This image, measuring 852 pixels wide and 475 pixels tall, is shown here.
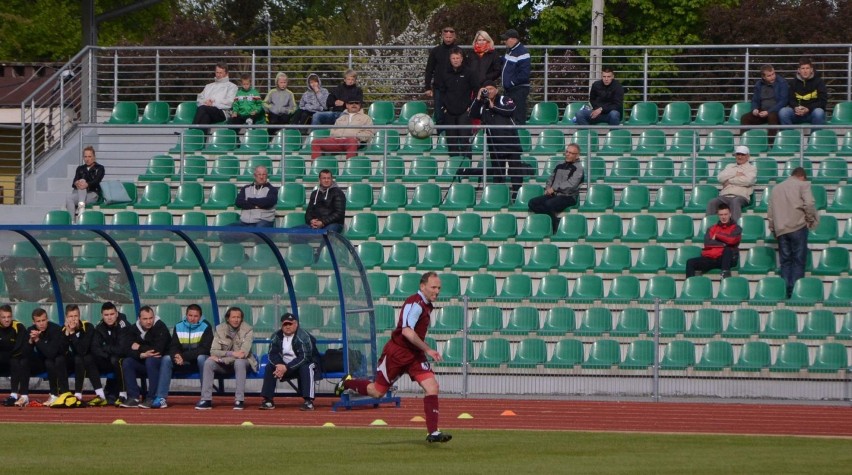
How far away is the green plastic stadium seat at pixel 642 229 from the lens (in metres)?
22.7

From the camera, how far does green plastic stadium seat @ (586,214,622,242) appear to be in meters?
22.8

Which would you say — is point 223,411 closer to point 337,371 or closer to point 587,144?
point 337,371

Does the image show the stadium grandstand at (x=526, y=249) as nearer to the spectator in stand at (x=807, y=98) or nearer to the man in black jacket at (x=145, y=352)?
the spectator in stand at (x=807, y=98)

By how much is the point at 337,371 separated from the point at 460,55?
788cm

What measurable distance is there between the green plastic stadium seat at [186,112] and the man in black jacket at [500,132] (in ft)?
20.0

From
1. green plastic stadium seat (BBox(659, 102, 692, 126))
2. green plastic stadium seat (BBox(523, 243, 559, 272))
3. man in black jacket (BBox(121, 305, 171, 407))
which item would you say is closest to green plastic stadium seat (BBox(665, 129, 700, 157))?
green plastic stadium seat (BBox(659, 102, 692, 126))

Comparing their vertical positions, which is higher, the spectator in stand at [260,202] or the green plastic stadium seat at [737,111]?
the green plastic stadium seat at [737,111]

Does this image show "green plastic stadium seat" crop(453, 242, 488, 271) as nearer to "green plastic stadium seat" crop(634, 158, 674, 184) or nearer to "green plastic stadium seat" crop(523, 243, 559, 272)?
"green plastic stadium seat" crop(523, 243, 559, 272)

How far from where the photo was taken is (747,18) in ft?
157

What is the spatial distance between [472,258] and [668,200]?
337 centimetres

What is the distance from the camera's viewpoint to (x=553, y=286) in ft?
70.3

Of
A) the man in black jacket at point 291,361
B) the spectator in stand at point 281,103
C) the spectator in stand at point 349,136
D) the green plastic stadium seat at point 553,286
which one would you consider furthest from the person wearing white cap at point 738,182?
the spectator in stand at point 281,103

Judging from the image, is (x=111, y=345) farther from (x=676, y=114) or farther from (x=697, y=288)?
(x=676, y=114)

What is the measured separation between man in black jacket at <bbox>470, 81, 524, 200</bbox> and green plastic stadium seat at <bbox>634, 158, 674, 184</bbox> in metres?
2.01
